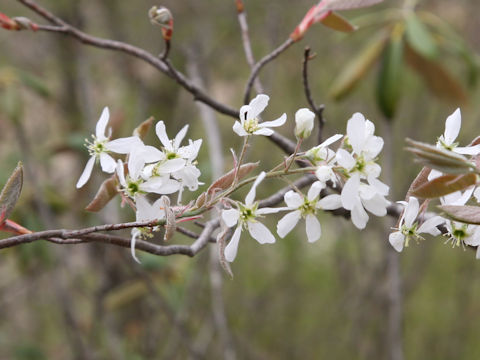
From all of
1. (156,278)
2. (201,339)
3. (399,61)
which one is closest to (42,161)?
(156,278)

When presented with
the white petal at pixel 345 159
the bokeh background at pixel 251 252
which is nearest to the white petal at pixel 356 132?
the white petal at pixel 345 159

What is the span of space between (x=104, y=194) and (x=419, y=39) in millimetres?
1069

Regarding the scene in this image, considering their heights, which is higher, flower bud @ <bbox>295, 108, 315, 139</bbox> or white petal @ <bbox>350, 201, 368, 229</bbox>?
flower bud @ <bbox>295, 108, 315, 139</bbox>

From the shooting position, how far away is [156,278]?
2.18 m

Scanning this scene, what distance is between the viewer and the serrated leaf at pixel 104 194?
712 mm

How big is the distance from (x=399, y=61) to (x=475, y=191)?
3.29ft

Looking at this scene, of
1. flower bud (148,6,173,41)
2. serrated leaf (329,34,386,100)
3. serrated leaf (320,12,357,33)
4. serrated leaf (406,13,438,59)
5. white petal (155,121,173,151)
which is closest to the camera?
white petal (155,121,173,151)

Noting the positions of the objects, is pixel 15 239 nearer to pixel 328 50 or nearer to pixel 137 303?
pixel 137 303

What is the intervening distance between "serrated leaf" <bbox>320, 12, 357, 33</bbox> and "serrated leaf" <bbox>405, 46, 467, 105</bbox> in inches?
34.5

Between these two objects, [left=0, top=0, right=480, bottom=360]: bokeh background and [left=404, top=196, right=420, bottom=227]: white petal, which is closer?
[left=404, top=196, right=420, bottom=227]: white petal

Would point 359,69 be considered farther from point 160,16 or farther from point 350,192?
point 350,192

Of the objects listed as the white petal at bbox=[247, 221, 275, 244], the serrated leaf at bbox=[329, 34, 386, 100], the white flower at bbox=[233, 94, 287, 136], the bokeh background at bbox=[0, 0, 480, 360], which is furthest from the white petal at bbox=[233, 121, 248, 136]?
the bokeh background at bbox=[0, 0, 480, 360]

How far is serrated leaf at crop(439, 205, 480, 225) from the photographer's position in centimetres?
59

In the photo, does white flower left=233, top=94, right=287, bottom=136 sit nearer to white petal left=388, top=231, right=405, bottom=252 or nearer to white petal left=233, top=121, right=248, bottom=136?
white petal left=233, top=121, right=248, bottom=136
